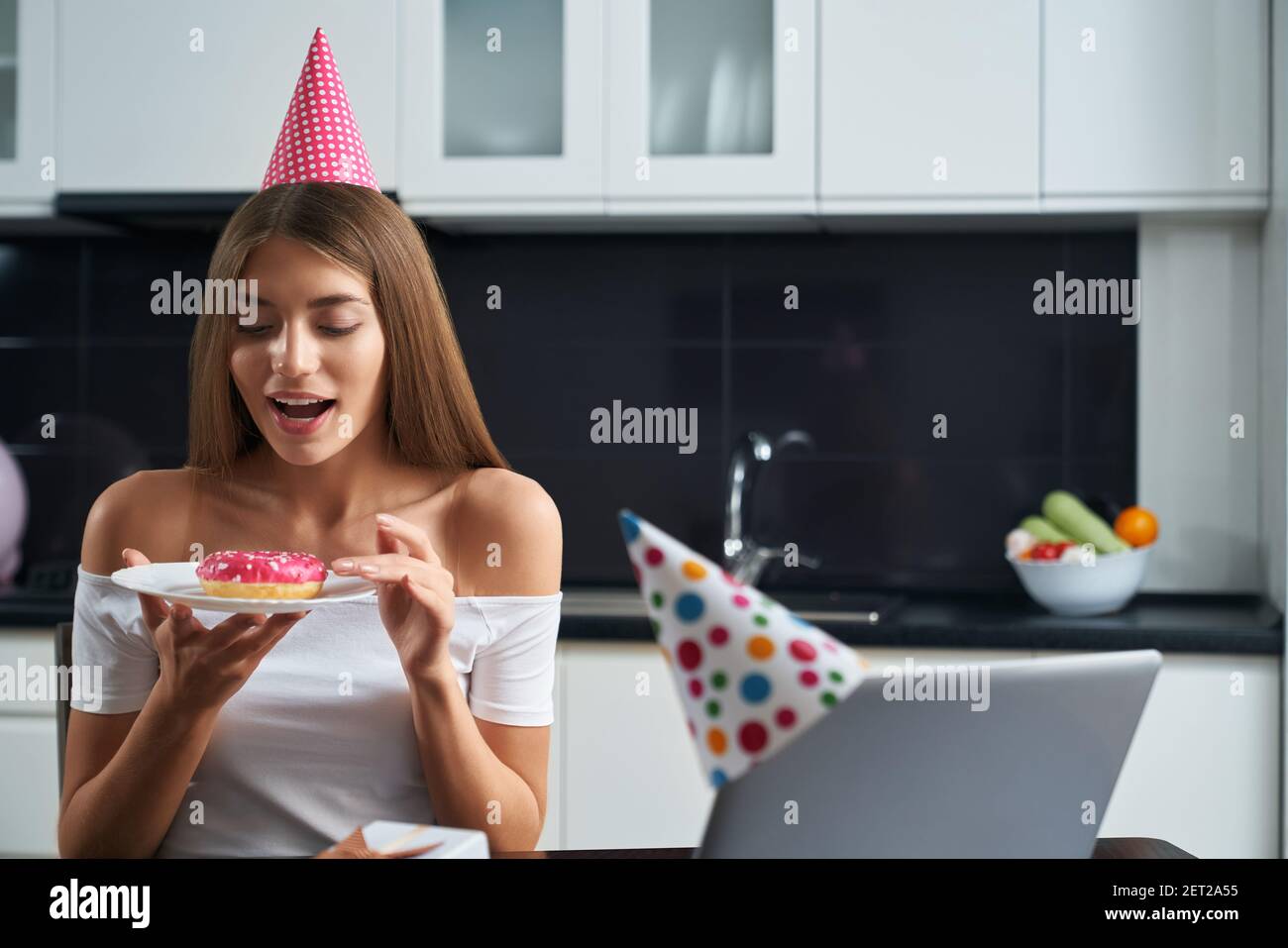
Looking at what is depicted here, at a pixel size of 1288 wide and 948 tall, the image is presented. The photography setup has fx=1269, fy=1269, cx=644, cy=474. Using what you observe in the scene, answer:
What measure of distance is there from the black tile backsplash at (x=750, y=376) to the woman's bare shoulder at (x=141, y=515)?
128cm

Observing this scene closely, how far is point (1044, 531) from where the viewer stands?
84.2 inches

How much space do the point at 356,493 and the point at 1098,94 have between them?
1.46 meters

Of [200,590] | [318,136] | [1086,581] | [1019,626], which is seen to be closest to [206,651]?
[200,590]

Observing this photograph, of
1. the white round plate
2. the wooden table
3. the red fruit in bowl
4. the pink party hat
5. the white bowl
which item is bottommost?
the wooden table

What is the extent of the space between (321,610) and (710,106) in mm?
1335

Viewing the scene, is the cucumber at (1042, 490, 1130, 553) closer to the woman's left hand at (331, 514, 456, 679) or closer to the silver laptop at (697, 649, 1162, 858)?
the woman's left hand at (331, 514, 456, 679)

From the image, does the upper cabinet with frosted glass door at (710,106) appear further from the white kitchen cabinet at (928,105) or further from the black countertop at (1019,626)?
the black countertop at (1019,626)

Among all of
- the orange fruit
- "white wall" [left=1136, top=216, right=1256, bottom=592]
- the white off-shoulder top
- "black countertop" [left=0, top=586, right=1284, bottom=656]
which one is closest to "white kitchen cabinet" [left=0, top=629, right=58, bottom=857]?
"black countertop" [left=0, top=586, right=1284, bottom=656]

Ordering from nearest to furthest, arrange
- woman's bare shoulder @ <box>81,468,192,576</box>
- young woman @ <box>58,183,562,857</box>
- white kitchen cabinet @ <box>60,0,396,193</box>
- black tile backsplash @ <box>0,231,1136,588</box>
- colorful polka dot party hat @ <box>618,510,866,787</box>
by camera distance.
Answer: colorful polka dot party hat @ <box>618,510,866,787</box> → young woman @ <box>58,183,562,857</box> → woman's bare shoulder @ <box>81,468,192,576</box> → white kitchen cabinet @ <box>60,0,396,193</box> → black tile backsplash @ <box>0,231,1136,588</box>

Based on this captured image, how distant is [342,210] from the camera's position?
1095 mm

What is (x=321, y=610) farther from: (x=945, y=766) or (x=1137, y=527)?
(x=1137, y=527)

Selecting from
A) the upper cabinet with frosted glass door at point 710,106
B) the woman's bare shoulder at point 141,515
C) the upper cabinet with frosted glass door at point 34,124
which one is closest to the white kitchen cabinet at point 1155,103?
the upper cabinet with frosted glass door at point 710,106

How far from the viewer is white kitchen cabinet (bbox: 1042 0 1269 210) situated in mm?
2012
